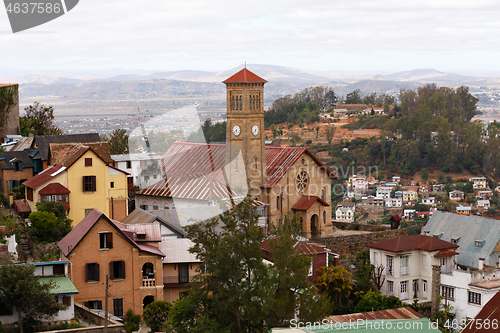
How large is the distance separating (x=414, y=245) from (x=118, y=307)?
20.6m

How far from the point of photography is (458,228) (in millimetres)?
46875

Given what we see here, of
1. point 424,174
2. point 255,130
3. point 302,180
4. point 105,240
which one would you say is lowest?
point 424,174

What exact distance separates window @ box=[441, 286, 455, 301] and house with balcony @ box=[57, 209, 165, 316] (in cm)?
1877

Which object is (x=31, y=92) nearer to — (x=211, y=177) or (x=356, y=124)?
(x=356, y=124)

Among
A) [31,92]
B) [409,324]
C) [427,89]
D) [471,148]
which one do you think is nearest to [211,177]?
[409,324]

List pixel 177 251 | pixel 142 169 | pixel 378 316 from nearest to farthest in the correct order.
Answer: pixel 378 316 < pixel 177 251 < pixel 142 169

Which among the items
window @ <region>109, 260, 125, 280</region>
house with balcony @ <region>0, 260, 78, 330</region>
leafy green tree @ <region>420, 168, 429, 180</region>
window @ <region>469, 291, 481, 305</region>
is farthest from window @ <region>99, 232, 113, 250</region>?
leafy green tree @ <region>420, 168, 429, 180</region>

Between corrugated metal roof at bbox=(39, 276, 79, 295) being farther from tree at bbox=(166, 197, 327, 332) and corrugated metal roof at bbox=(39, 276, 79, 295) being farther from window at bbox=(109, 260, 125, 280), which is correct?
tree at bbox=(166, 197, 327, 332)

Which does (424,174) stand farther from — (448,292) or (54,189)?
(54,189)

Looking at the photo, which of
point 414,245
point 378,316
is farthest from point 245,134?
point 378,316

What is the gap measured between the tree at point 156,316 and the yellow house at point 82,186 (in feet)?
44.3

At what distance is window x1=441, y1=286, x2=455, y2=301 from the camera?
3938 centimetres

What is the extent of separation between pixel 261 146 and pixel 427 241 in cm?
1554

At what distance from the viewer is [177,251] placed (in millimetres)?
34312
